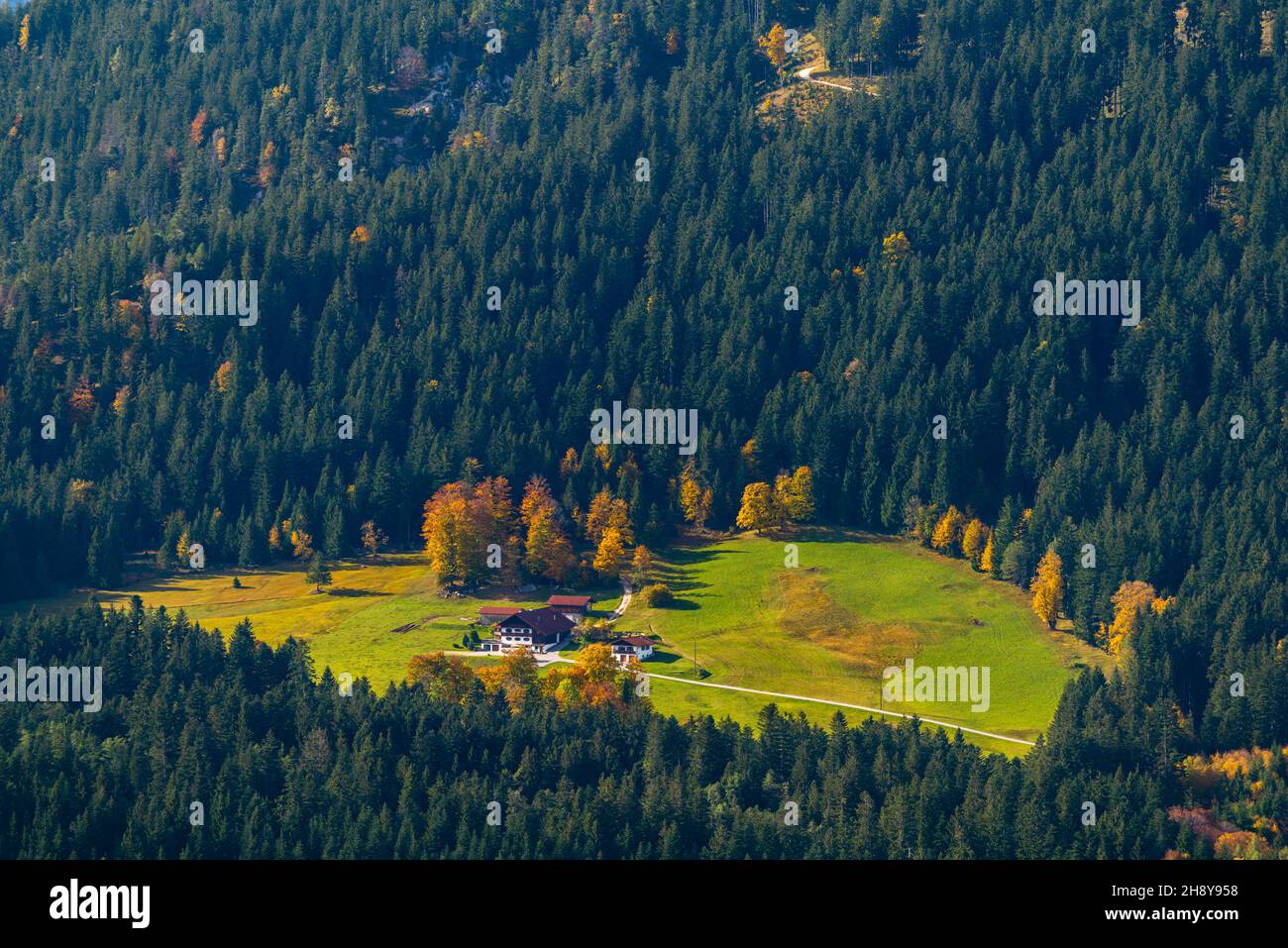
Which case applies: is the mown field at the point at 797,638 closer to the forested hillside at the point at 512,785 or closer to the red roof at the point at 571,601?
the red roof at the point at 571,601

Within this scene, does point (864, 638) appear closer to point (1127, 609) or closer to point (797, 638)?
point (797, 638)

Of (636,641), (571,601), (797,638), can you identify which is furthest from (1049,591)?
(571,601)

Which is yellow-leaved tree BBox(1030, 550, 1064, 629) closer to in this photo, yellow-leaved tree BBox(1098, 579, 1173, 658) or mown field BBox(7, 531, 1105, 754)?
mown field BBox(7, 531, 1105, 754)

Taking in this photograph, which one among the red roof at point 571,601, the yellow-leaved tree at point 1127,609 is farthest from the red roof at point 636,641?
the yellow-leaved tree at point 1127,609

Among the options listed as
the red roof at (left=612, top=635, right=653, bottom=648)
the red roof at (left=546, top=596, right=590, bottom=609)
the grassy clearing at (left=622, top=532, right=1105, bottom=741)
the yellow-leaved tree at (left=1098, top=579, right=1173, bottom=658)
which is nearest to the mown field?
the grassy clearing at (left=622, top=532, right=1105, bottom=741)
